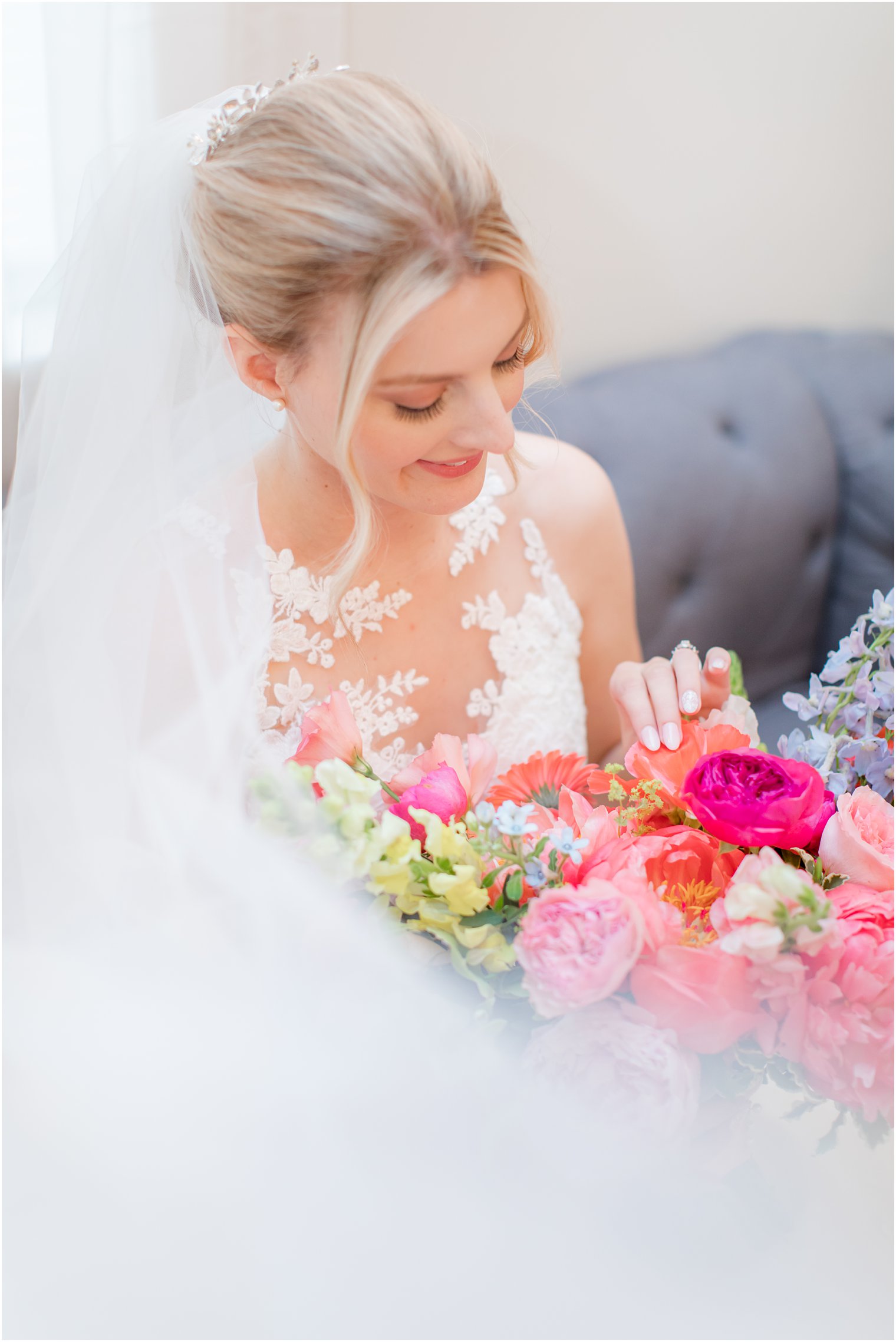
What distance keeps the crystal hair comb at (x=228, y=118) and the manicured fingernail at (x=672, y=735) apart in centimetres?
58

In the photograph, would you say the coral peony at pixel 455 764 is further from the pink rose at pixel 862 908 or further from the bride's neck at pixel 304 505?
the bride's neck at pixel 304 505

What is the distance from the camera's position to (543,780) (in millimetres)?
649

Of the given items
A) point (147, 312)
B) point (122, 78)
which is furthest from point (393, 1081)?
point (122, 78)

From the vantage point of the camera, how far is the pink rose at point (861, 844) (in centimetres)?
54

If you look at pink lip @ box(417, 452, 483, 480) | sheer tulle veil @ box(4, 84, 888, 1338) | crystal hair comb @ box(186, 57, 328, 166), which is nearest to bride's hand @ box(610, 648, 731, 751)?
pink lip @ box(417, 452, 483, 480)

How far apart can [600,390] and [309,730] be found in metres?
1.14

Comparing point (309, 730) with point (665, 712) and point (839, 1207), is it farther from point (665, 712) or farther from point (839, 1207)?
point (839, 1207)

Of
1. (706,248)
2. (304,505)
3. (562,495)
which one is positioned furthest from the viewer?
(706,248)

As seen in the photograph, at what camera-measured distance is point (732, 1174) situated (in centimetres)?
53

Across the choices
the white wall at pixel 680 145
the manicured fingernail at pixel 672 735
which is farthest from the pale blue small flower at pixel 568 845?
the white wall at pixel 680 145

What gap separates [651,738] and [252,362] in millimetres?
450

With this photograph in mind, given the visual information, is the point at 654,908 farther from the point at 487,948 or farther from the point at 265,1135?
the point at 265,1135

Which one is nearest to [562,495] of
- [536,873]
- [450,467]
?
[450,467]

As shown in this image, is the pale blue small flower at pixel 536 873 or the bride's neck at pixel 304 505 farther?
the bride's neck at pixel 304 505
